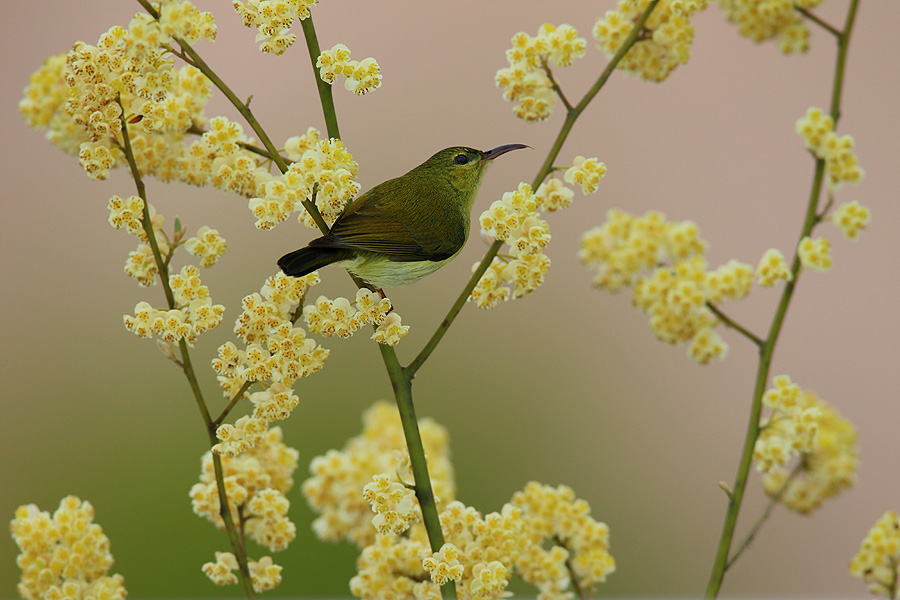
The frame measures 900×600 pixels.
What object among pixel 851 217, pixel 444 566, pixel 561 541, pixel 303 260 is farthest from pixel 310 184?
pixel 851 217

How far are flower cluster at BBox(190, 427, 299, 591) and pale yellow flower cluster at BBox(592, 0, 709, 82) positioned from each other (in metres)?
0.45

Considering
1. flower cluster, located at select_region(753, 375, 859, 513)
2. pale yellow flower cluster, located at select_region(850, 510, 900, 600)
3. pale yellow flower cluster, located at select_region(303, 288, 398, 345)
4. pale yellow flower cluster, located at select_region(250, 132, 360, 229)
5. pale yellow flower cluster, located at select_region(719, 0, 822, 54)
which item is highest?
pale yellow flower cluster, located at select_region(719, 0, 822, 54)

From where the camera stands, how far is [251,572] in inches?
26.7

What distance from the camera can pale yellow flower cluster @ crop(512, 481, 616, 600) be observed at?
2.34ft

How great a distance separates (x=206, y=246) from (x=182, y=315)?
67 millimetres

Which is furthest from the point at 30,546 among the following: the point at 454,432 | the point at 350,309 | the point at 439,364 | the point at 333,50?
the point at 439,364

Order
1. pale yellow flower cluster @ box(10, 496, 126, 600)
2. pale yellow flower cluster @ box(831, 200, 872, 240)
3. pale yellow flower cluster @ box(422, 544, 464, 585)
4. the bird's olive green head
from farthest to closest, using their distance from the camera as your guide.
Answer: the bird's olive green head < pale yellow flower cluster @ box(831, 200, 872, 240) < pale yellow flower cluster @ box(10, 496, 126, 600) < pale yellow flower cluster @ box(422, 544, 464, 585)

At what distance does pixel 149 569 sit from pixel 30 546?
111 centimetres

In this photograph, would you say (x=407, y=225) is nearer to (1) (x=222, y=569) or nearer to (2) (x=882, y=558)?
(1) (x=222, y=569)

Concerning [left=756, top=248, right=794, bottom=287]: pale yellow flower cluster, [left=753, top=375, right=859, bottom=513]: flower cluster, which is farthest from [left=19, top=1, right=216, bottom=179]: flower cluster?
[left=753, top=375, right=859, bottom=513]: flower cluster

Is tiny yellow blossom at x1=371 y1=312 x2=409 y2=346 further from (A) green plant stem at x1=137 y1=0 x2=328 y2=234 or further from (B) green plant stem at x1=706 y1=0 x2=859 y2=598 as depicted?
(B) green plant stem at x1=706 y1=0 x2=859 y2=598

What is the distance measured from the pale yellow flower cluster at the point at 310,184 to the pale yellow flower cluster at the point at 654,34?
0.29 metres

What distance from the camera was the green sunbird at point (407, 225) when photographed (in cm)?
65

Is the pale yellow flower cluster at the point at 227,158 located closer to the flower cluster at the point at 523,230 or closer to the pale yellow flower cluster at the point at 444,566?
the flower cluster at the point at 523,230
